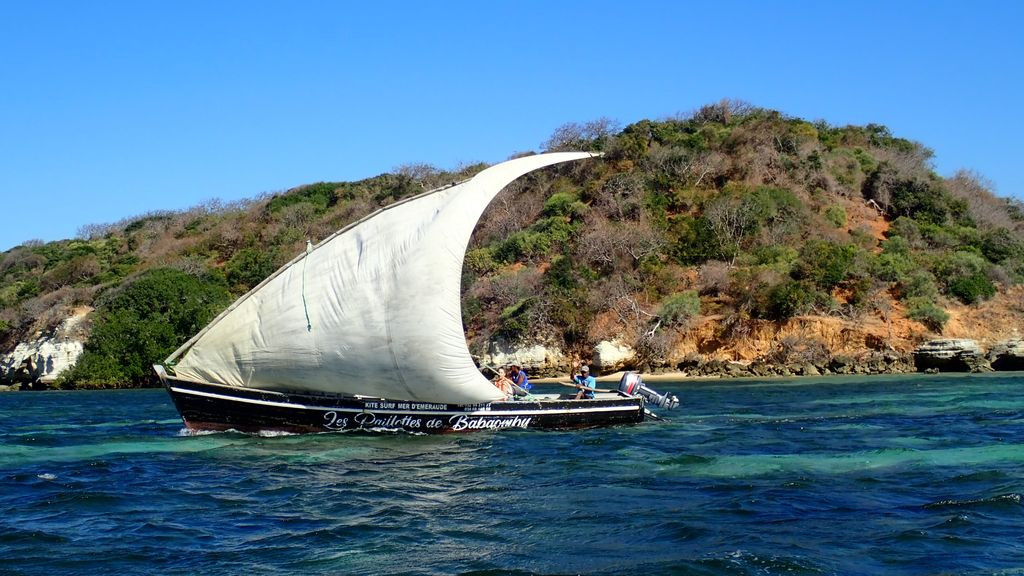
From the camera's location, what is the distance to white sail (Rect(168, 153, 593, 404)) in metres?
20.2

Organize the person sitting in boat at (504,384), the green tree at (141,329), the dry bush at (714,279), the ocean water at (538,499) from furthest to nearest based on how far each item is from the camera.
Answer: the green tree at (141,329) < the dry bush at (714,279) < the person sitting in boat at (504,384) < the ocean water at (538,499)

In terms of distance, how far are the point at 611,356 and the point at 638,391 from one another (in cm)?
1666

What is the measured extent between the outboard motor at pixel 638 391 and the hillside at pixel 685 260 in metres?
16.3

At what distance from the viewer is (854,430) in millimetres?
21359

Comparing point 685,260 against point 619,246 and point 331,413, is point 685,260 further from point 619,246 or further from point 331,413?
point 331,413

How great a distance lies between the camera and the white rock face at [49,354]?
1860 inches

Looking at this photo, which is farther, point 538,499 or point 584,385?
point 584,385

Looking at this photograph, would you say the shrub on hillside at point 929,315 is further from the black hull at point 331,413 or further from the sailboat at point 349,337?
the sailboat at point 349,337

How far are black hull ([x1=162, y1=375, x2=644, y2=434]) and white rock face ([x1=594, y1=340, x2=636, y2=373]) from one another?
19114 millimetres

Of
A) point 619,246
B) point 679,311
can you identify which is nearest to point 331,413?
point 679,311

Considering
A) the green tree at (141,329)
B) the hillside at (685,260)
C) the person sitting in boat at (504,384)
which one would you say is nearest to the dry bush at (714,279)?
the hillside at (685,260)

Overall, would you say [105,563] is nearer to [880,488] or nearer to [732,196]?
[880,488]

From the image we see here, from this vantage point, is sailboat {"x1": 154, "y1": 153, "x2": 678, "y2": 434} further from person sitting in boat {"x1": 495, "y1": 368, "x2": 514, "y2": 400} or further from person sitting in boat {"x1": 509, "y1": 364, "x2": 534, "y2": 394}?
person sitting in boat {"x1": 509, "y1": 364, "x2": 534, "y2": 394}

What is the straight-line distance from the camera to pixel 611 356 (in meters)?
41.2
